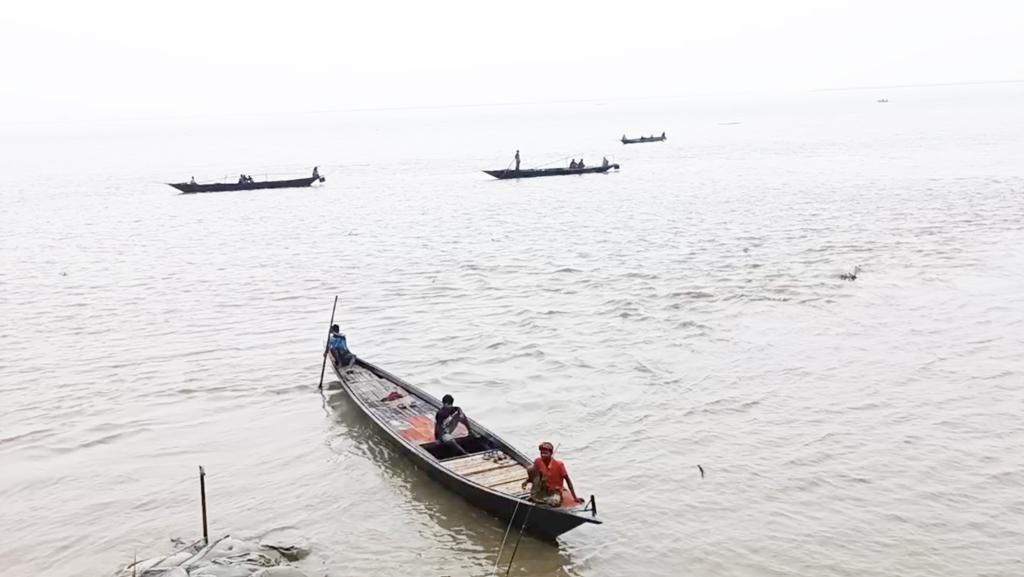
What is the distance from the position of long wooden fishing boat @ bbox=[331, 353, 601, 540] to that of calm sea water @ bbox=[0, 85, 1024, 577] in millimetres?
434

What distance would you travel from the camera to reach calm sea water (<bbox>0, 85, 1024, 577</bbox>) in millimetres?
12273

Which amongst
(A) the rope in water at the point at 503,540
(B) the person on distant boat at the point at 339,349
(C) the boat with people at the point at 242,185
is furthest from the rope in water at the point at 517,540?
(C) the boat with people at the point at 242,185

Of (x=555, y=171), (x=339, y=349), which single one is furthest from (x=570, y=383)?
(x=555, y=171)

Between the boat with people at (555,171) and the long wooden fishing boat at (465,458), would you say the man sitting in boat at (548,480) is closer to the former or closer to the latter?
the long wooden fishing boat at (465,458)

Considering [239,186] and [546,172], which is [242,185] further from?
[546,172]

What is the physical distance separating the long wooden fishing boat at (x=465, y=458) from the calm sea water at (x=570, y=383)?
43cm

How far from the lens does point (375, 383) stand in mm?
17781

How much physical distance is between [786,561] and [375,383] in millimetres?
9362

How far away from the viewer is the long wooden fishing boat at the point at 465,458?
11.3 metres

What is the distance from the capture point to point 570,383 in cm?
1856

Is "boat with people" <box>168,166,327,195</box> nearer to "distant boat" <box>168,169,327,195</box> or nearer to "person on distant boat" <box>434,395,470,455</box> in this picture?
"distant boat" <box>168,169,327,195</box>

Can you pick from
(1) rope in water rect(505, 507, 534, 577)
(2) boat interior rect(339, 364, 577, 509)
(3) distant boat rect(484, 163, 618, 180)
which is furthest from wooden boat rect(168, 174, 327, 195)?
(1) rope in water rect(505, 507, 534, 577)

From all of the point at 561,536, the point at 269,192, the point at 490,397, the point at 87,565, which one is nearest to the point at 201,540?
the point at 87,565

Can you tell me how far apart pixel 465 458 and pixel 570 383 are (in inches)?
221
